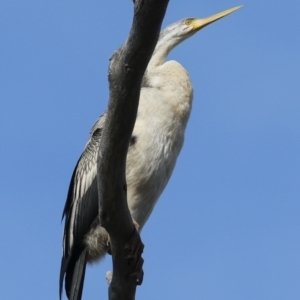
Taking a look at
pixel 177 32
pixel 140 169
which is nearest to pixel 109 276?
pixel 140 169

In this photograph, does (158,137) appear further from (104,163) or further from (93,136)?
(104,163)

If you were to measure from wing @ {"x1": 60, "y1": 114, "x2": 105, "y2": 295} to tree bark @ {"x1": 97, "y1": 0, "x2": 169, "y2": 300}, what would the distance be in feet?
4.56

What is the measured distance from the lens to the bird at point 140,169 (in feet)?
21.3

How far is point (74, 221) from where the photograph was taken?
6883 millimetres

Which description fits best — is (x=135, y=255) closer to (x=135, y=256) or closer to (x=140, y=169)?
(x=135, y=256)

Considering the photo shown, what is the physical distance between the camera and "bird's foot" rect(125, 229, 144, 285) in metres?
5.06

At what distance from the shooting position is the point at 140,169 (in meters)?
6.50

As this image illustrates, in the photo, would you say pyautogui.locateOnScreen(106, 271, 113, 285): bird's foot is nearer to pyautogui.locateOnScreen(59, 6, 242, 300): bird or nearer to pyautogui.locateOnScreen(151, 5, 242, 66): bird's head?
pyautogui.locateOnScreen(59, 6, 242, 300): bird

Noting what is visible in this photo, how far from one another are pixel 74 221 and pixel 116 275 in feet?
5.65

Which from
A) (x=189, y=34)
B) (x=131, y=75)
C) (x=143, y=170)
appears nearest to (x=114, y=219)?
(x=131, y=75)

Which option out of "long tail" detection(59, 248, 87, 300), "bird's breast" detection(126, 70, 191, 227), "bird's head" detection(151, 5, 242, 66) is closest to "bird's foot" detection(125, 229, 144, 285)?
"long tail" detection(59, 248, 87, 300)

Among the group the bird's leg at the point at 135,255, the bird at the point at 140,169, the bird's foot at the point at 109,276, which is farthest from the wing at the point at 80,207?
the bird's leg at the point at 135,255

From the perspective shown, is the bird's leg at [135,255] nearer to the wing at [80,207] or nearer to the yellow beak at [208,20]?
the wing at [80,207]

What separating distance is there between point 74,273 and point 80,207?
0.59 meters
